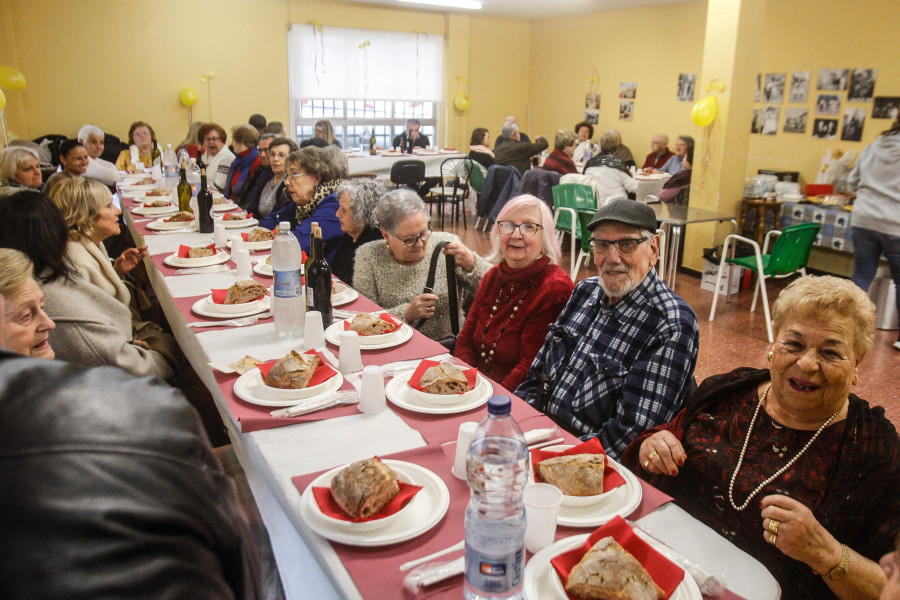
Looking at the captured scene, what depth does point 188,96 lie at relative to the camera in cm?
878

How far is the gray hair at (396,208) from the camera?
8.54 feet

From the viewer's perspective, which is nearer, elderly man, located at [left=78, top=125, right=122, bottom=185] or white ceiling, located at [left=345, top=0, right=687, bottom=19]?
elderly man, located at [left=78, top=125, right=122, bottom=185]

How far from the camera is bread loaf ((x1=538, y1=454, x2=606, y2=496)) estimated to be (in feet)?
3.87

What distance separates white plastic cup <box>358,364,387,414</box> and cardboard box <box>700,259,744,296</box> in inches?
183

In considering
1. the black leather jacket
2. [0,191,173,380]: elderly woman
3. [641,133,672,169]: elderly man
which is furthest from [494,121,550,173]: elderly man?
the black leather jacket

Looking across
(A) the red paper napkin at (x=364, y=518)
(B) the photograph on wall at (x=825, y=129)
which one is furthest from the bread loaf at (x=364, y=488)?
(B) the photograph on wall at (x=825, y=129)

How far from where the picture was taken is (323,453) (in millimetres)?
1391

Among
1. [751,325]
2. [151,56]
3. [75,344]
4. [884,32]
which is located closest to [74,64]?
[151,56]

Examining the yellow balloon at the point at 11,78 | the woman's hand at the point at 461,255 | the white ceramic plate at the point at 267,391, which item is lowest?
the white ceramic plate at the point at 267,391

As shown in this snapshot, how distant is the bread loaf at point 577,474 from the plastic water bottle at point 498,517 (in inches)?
7.5

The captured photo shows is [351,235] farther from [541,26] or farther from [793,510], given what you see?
[541,26]

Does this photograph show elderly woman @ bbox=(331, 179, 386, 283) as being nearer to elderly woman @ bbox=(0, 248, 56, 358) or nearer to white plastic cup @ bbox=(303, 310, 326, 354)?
white plastic cup @ bbox=(303, 310, 326, 354)

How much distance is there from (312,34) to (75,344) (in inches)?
343

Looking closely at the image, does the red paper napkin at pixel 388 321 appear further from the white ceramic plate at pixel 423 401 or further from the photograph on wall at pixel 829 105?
the photograph on wall at pixel 829 105
